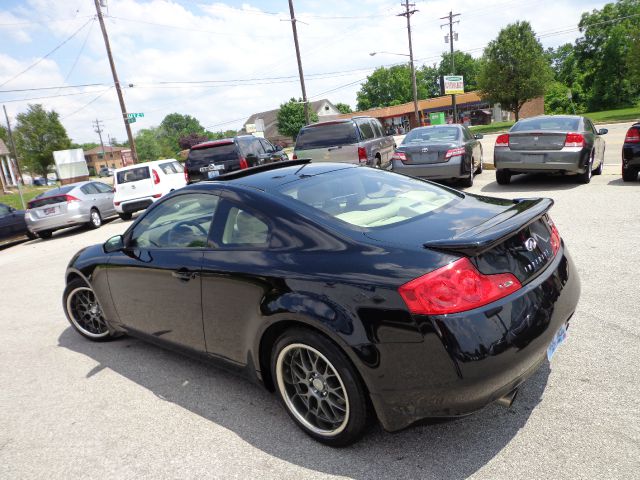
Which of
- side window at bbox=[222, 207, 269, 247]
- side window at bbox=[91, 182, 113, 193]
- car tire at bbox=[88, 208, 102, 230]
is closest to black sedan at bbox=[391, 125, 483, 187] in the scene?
side window at bbox=[222, 207, 269, 247]

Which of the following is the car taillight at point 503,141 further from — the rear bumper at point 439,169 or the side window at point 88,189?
the side window at point 88,189

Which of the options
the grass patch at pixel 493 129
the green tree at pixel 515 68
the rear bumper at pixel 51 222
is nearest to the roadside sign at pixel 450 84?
the green tree at pixel 515 68

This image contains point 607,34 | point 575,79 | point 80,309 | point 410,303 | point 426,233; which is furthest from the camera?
point 575,79

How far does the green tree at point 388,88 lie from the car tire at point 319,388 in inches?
4115

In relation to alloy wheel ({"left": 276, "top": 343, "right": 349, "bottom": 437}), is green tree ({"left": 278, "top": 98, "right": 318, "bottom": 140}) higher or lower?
higher

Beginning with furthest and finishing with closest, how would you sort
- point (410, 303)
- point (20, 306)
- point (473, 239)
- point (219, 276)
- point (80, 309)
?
point (20, 306)
point (80, 309)
point (219, 276)
point (473, 239)
point (410, 303)

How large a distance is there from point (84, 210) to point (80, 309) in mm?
10128

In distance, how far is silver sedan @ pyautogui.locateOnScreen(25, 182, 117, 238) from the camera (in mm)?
13367

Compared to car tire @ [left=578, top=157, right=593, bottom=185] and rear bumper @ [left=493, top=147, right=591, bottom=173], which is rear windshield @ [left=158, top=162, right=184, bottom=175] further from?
car tire @ [left=578, top=157, right=593, bottom=185]

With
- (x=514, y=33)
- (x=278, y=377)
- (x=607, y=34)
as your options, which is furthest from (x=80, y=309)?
(x=607, y=34)

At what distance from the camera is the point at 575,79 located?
71.1 m

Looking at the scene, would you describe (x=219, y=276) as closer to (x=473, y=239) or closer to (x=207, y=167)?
(x=473, y=239)

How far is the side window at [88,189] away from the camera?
1415 cm

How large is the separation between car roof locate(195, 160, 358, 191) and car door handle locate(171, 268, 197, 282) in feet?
2.08
